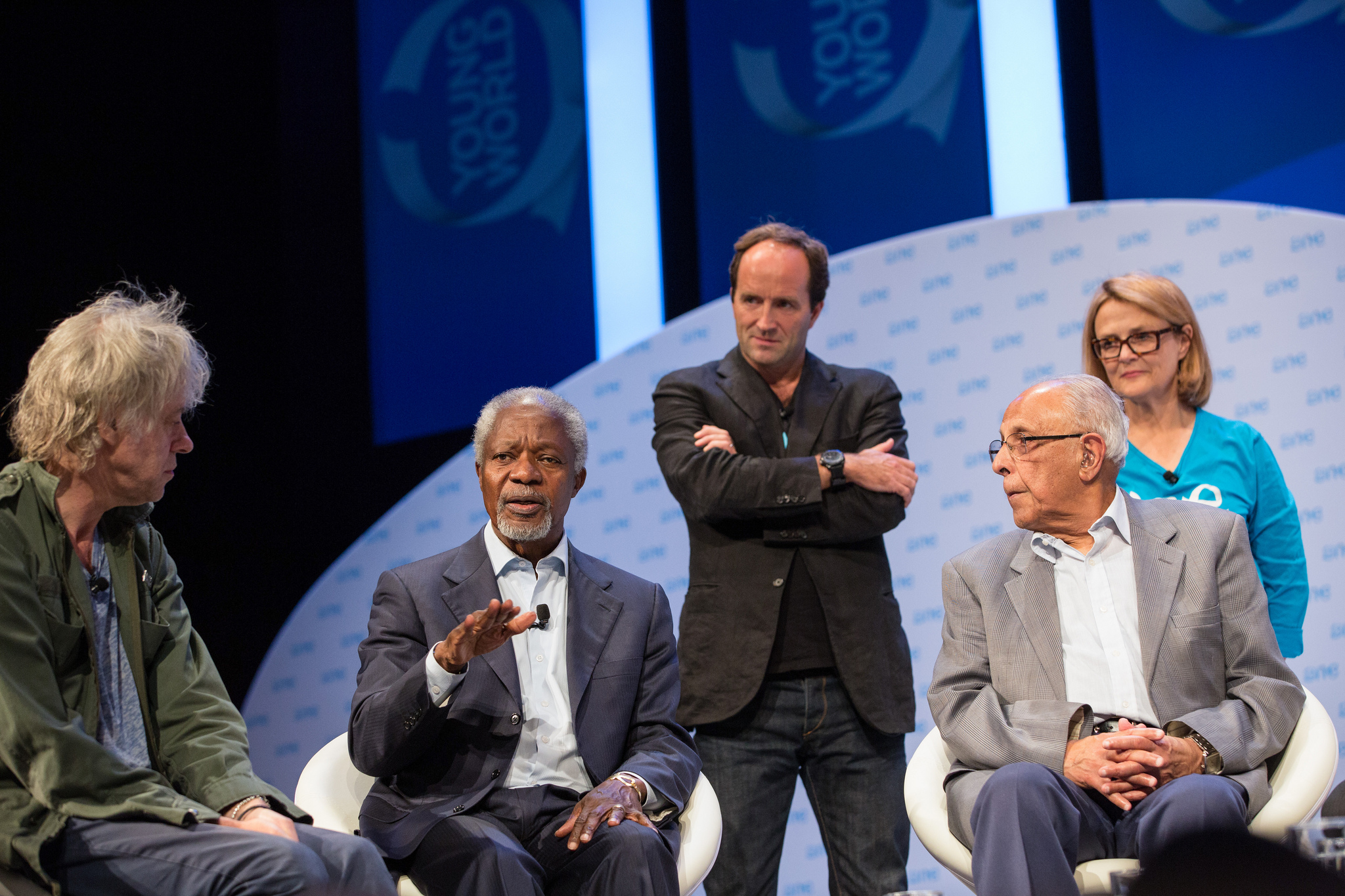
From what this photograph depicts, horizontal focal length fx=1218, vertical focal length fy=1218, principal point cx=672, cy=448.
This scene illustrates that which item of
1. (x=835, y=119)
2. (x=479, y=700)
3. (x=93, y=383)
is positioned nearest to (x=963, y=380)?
(x=835, y=119)

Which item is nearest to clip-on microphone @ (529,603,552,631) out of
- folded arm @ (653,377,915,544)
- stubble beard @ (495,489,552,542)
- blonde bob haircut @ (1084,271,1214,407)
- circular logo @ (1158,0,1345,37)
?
stubble beard @ (495,489,552,542)

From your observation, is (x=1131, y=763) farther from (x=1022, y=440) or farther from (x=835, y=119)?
(x=835, y=119)

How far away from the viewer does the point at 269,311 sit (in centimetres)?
608

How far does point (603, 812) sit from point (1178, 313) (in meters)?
2.16

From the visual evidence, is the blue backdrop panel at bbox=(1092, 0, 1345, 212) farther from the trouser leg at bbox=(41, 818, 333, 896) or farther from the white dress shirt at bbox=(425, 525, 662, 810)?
the trouser leg at bbox=(41, 818, 333, 896)

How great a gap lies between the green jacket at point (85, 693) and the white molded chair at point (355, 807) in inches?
11.4

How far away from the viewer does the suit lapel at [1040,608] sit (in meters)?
2.84

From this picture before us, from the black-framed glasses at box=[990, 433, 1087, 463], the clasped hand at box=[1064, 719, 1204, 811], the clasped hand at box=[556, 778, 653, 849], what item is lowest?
the clasped hand at box=[556, 778, 653, 849]

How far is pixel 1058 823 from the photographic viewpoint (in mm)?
2523

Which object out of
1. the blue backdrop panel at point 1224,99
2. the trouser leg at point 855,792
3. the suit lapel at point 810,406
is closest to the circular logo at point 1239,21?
the blue backdrop panel at point 1224,99

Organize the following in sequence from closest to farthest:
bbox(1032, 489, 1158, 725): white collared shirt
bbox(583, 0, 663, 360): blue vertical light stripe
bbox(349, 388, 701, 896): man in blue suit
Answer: bbox(349, 388, 701, 896): man in blue suit, bbox(1032, 489, 1158, 725): white collared shirt, bbox(583, 0, 663, 360): blue vertical light stripe

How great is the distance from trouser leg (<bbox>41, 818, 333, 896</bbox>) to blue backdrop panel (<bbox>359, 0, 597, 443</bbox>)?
12.6ft

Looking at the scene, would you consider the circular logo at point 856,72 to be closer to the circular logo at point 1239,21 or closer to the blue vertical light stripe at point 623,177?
the blue vertical light stripe at point 623,177

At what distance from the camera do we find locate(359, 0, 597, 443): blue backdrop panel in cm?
593
